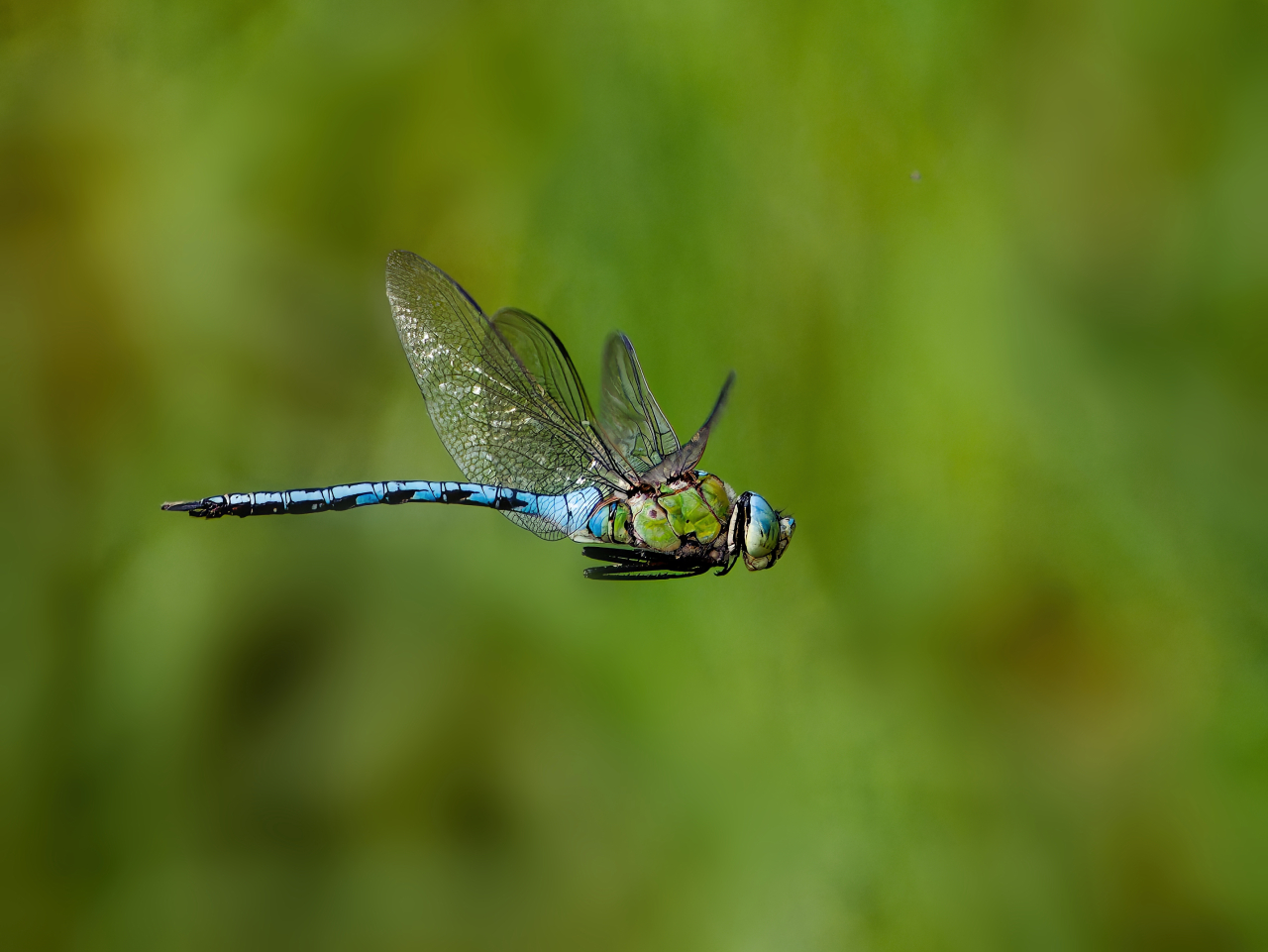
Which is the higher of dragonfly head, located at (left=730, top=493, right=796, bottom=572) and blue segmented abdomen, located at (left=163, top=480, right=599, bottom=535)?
blue segmented abdomen, located at (left=163, top=480, right=599, bottom=535)

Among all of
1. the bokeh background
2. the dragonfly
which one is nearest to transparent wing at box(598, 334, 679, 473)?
the dragonfly

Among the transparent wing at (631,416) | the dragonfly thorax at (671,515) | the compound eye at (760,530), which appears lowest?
the compound eye at (760,530)

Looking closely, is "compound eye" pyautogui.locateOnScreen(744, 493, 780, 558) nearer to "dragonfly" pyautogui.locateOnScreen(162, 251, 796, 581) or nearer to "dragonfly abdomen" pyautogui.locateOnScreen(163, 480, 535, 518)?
"dragonfly" pyautogui.locateOnScreen(162, 251, 796, 581)

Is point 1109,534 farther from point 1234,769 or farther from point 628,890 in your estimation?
point 628,890

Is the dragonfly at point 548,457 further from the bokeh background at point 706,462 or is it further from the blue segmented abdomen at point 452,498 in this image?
the bokeh background at point 706,462

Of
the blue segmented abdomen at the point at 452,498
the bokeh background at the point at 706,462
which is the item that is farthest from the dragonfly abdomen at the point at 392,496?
the bokeh background at the point at 706,462

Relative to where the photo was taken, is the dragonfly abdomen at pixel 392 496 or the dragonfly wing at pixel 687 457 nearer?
the dragonfly wing at pixel 687 457
